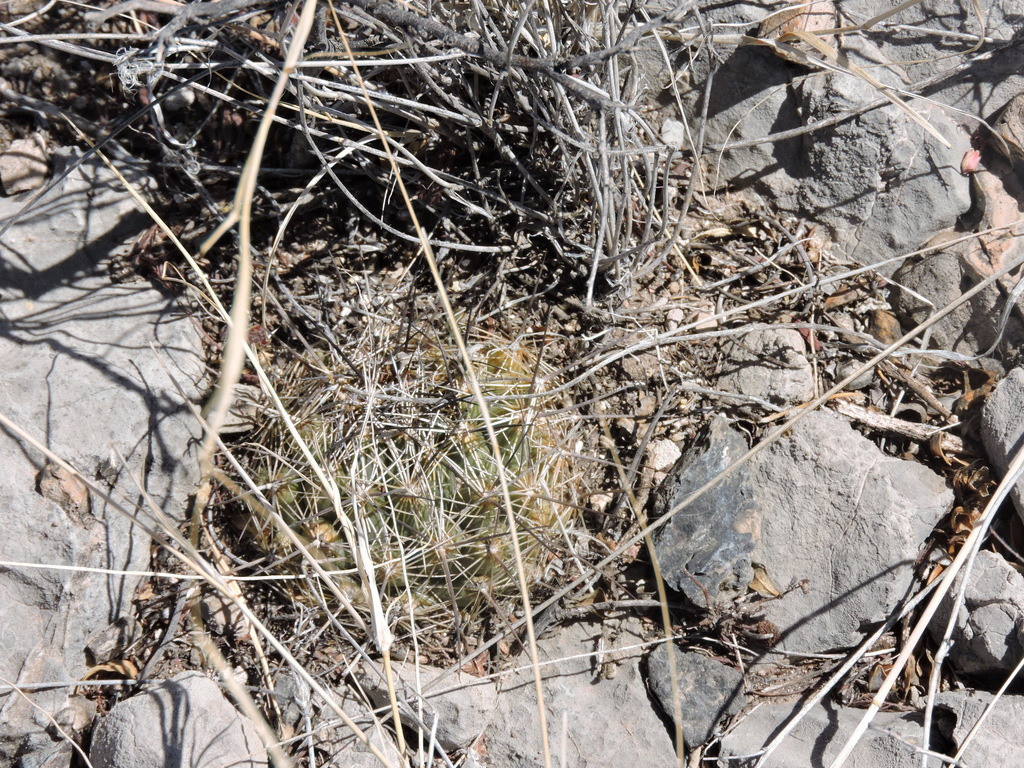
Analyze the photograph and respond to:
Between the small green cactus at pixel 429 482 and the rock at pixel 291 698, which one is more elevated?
the small green cactus at pixel 429 482

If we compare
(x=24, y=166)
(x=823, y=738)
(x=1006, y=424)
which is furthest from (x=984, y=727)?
(x=24, y=166)

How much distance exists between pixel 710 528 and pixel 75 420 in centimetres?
143

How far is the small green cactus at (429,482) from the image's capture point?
1549 millimetres

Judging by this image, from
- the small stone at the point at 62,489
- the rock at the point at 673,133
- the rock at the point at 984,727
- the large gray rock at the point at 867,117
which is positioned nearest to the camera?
the rock at the point at 984,727

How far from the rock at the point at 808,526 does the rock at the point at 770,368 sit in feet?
0.28

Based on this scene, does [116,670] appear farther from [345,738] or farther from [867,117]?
[867,117]

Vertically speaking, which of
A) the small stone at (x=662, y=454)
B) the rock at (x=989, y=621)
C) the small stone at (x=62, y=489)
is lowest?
the rock at (x=989, y=621)

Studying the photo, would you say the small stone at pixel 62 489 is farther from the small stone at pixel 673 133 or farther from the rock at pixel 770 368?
the small stone at pixel 673 133

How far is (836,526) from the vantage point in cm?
170

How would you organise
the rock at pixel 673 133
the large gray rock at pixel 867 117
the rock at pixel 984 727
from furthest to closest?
the rock at pixel 673 133
the large gray rock at pixel 867 117
the rock at pixel 984 727

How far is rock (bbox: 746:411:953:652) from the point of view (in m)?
1.65

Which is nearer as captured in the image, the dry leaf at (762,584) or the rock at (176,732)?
the rock at (176,732)

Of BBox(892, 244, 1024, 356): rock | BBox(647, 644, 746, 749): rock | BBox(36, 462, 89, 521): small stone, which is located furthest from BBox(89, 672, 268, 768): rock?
BBox(892, 244, 1024, 356): rock

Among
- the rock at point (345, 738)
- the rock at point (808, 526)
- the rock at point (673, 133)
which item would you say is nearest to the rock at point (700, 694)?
the rock at point (808, 526)
